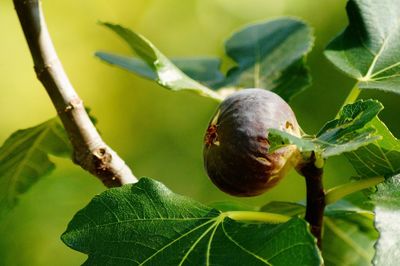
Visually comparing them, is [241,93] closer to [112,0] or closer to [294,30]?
[294,30]

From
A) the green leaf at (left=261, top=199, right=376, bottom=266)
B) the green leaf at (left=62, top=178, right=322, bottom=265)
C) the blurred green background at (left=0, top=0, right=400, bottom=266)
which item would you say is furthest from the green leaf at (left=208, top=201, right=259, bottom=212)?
the blurred green background at (left=0, top=0, right=400, bottom=266)

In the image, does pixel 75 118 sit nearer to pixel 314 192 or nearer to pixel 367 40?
pixel 314 192

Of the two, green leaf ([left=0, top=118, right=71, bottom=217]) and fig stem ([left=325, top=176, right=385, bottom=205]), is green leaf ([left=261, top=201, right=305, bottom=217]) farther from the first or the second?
green leaf ([left=0, top=118, right=71, bottom=217])

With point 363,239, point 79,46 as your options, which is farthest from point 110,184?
point 79,46

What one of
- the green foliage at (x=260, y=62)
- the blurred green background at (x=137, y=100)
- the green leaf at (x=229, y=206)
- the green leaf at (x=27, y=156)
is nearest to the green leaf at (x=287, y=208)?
the green leaf at (x=229, y=206)

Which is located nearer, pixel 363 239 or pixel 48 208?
pixel 363 239

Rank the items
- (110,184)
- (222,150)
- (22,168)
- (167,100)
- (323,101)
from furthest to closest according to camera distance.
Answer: (167,100)
(323,101)
(22,168)
(110,184)
(222,150)
